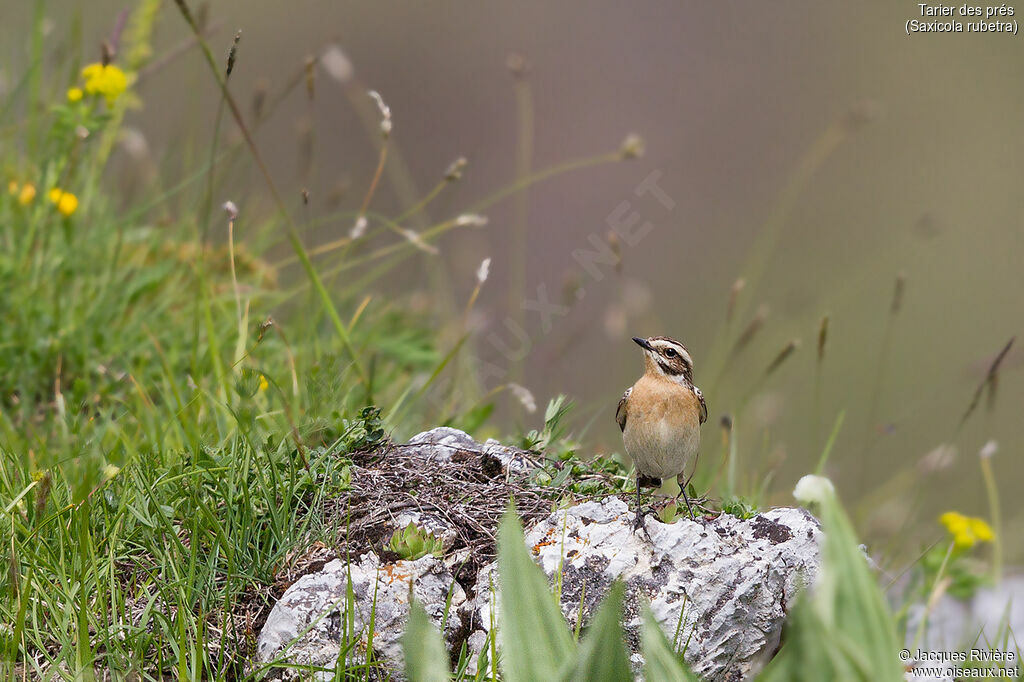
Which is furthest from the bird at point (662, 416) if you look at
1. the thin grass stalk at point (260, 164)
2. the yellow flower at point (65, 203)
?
the yellow flower at point (65, 203)

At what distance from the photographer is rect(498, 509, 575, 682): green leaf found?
2.38m

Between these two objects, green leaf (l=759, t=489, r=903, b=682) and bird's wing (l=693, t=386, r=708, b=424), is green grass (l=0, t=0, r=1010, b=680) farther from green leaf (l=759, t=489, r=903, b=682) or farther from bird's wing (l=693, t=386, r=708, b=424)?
bird's wing (l=693, t=386, r=708, b=424)

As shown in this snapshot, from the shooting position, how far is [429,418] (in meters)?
5.32

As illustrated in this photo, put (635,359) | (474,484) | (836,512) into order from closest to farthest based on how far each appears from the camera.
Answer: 1. (836,512)
2. (474,484)
3. (635,359)

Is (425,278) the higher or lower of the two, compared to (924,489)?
higher

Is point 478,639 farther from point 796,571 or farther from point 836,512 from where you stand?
point 836,512

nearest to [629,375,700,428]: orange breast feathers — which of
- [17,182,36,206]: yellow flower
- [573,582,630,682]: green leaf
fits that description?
[573,582,630,682]: green leaf

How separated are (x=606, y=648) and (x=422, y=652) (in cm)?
42

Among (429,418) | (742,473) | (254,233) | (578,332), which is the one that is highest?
(254,233)

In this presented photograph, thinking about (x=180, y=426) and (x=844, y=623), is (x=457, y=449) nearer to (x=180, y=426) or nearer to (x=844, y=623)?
(x=180, y=426)

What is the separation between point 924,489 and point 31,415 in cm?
439

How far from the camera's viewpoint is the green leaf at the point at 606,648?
7.19 feet

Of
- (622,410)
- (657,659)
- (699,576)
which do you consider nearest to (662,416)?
(622,410)

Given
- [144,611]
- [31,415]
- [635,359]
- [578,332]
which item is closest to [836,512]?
[144,611]
